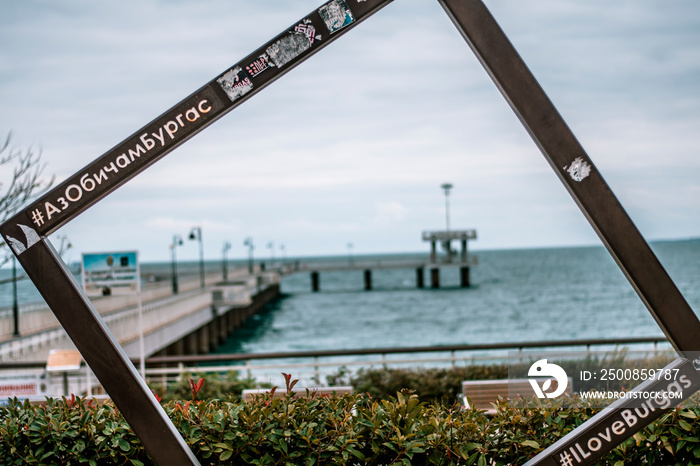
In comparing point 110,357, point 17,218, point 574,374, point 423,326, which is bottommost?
point 423,326

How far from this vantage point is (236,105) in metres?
2.74

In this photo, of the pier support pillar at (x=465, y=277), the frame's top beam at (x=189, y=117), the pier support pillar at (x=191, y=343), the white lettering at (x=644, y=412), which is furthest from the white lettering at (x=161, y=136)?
the pier support pillar at (x=465, y=277)

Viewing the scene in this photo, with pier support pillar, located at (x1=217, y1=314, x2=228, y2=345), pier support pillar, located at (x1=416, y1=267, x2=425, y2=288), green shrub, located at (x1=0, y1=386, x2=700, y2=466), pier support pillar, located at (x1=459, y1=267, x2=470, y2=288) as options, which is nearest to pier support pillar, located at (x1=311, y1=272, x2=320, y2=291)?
pier support pillar, located at (x1=416, y1=267, x2=425, y2=288)

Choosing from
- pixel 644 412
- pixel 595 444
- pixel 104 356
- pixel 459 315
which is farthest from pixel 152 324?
pixel 459 315

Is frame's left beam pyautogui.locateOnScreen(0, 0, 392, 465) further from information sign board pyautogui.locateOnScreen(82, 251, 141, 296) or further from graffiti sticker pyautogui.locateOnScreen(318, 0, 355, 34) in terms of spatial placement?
information sign board pyautogui.locateOnScreen(82, 251, 141, 296)

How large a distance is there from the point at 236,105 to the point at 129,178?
57cm

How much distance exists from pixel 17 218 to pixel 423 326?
176 feet

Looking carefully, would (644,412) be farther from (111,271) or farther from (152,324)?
(152,324)

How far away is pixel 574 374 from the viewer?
3.32 m

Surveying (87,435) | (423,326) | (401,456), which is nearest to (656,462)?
(401,456)

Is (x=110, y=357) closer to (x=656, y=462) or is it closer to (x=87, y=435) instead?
(x=87, y=435)

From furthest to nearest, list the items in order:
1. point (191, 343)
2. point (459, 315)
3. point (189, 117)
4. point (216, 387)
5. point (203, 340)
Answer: point (459, 315), point (203, 340), point (191, 343), point (216, 387), point (189, 117)

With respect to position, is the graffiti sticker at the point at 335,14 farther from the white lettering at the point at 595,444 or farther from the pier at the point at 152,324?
the pier at the point at 152,324

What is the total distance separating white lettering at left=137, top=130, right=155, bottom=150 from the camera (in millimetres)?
2744
